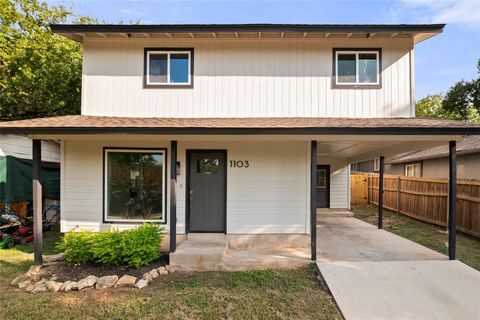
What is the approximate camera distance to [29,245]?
23.2 ft

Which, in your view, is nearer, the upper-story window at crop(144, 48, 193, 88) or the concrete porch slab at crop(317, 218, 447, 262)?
the concrete porch slab at crop(317, 218, 447, 262)

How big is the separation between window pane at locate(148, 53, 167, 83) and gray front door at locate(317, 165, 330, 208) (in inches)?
303

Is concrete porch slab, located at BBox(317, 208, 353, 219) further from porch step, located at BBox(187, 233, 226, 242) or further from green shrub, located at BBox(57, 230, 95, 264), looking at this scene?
green shrub, located at BBox(57, 230, 95, 264)

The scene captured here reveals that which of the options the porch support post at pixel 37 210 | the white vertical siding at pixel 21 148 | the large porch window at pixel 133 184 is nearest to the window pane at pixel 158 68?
the large porch window at pixel 133 184

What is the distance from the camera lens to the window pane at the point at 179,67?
6742mm

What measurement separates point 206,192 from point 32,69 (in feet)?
31.5

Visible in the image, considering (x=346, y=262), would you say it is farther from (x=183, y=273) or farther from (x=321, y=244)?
(x=183, y=273)

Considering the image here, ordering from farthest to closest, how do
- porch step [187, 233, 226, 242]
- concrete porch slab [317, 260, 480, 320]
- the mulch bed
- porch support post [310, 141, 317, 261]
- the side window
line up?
the side window
porch step [187, 233, 226, 242]
porch support post [310, 141, 317, 261]
the mulch bed
concrete porch slab [317, 260, 480, 320]

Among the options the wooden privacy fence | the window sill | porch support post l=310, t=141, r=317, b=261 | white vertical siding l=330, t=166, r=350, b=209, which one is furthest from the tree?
porch support post l=310, t=141, r=317, b=261

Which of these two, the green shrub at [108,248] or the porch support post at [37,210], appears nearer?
the green shrub at [108,248]

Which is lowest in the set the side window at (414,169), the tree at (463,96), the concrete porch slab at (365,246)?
the concrete porch slab at (365,246)

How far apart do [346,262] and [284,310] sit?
208cm

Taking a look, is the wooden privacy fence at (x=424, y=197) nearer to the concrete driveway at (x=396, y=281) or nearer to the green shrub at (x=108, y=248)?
the concrete driveway at (x=396, y=281)

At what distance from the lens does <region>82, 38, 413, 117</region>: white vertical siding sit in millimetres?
6648
